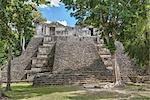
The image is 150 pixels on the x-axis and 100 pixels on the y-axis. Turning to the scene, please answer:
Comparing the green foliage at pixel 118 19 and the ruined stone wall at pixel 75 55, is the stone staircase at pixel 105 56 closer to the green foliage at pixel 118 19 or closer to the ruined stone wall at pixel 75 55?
the ruined stone wall at pixel 75 55

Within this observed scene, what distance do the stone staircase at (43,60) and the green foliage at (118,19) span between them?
853 cm

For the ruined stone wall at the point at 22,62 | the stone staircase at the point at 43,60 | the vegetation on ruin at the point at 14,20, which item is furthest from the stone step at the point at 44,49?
the vegetation on ruin at the point at 14,20

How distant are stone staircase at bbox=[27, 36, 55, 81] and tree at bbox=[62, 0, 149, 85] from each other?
336 inches

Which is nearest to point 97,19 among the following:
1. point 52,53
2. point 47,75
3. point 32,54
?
point 47,75

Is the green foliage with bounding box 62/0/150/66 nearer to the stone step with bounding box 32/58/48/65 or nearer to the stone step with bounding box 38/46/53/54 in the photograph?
the stone step with bounding box 32/58/48/65

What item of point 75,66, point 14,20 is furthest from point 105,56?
point 14,20

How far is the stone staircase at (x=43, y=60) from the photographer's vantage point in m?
33.0

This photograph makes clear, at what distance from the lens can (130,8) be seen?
78.0 ft

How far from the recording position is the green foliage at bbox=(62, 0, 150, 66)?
2345 cm

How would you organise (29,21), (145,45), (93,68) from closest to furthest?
(29,21) < (145,45) < (93,68)

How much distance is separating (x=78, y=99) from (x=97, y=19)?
9639mm

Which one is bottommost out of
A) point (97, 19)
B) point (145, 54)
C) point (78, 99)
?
point (78, 99)

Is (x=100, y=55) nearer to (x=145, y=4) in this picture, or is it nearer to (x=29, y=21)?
(x=145, y=4)

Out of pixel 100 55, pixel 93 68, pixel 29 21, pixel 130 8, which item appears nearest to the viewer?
pixel 29 21
